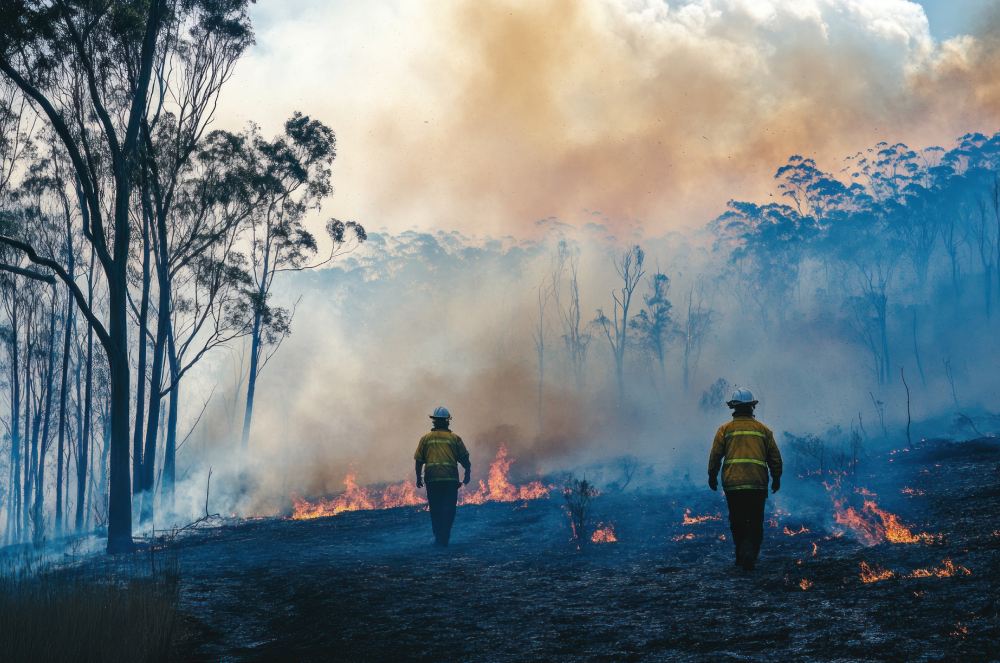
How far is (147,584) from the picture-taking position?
702 centimetres

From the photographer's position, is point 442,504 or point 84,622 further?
point 442,504

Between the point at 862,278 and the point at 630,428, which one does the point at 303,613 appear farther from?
the point at 862,278

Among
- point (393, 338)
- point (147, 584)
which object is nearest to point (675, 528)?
point (147, 584)

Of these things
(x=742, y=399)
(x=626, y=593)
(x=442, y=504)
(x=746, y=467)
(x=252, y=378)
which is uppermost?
(x=252, y=378)

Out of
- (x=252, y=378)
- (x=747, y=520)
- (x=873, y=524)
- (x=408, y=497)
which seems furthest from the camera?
(x=252, y=378)

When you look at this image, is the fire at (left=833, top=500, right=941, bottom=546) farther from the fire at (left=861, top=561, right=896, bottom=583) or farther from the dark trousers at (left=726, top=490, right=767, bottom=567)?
the dark trousers at (left=726, top=490, right=767, bottom=567)

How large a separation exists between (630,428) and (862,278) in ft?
85.5

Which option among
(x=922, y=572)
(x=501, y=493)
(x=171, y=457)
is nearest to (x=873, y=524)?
(x=922, y=572)

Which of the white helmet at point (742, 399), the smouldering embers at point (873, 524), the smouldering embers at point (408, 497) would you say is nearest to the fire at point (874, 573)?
the smouldering embers at point (873, 524)

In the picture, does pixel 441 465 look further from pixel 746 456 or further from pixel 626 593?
pixel 746 456

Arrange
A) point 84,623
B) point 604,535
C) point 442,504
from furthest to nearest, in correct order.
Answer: point 604,535 < point 442,504 < point 84,623

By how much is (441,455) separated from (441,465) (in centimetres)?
16

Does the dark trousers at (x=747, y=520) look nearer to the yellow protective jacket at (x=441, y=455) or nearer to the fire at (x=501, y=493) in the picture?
the yellow protective jacket at (x=441, y=455)

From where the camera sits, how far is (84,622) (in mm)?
5539
